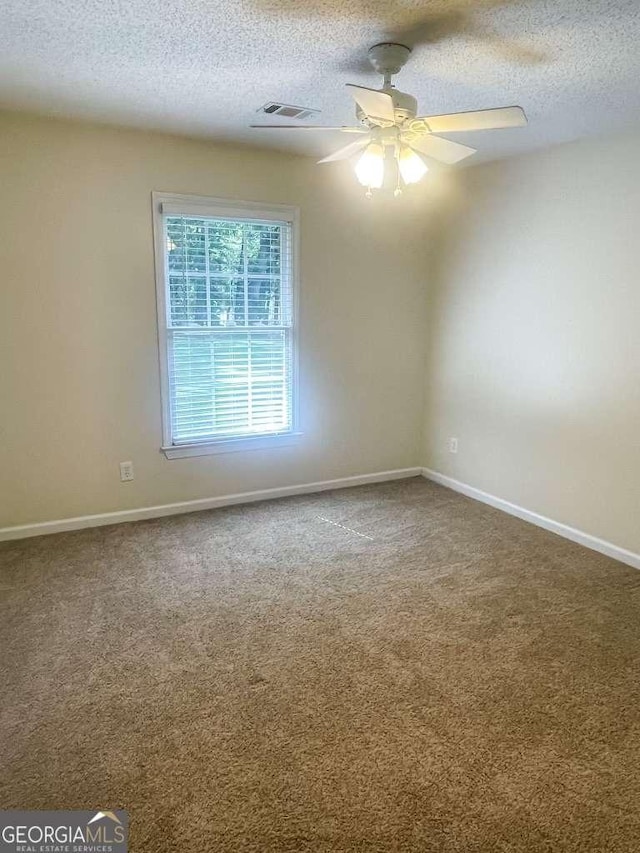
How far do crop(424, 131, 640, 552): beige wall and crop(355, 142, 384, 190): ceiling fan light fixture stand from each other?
64.7 inches

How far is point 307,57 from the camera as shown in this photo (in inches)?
Answer: 91.6

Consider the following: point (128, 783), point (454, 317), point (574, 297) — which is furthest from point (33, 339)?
point (574, 297)

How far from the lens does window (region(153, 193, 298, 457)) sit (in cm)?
364

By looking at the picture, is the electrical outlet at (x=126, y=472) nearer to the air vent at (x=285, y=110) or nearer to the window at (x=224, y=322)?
the window at (x=224, y=322)

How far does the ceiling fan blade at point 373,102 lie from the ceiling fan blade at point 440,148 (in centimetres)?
29

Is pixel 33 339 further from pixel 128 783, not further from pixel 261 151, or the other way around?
pixel 128 783

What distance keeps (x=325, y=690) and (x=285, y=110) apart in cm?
292

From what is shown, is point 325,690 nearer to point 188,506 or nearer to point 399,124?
point 188,506

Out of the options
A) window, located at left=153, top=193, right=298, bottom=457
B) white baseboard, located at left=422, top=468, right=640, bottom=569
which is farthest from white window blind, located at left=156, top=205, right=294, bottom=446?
white baseboard, located at left=422, top=468, right=640, bottom=569

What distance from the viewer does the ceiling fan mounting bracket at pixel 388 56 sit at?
86.9 inches

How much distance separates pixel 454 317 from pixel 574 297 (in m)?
1.11

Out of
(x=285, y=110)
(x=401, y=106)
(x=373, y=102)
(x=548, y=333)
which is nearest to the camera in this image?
(x=373, y=102)

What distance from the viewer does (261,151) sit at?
376 cm

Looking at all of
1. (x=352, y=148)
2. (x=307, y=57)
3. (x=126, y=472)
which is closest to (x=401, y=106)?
(x=352, y=148)
